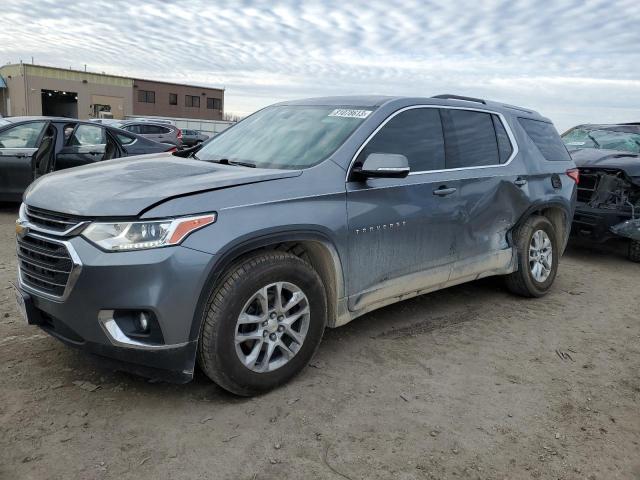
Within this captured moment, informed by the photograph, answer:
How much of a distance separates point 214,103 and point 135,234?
222ft

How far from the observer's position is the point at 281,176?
3250 mm

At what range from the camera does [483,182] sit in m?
4.50

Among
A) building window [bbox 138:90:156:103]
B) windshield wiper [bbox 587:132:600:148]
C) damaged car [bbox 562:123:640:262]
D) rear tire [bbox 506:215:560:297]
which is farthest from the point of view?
building window [bbox 138:90:156:103]

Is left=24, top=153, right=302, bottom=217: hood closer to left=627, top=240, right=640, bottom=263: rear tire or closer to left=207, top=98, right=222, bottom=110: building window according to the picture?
left=627, top=240, right=640, bottom=263: rear tire

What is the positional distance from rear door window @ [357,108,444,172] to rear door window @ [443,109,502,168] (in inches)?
4.6

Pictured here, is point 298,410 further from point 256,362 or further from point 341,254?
point 341,254

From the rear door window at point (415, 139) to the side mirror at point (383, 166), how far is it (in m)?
0.21

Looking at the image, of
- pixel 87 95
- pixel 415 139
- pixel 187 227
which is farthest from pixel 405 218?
pixel 87 95

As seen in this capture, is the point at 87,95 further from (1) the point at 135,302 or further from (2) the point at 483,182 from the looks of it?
(1) the point at 135,302

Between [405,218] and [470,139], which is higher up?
[470,139]

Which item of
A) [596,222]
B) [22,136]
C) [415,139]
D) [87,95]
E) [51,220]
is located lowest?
[596,222]

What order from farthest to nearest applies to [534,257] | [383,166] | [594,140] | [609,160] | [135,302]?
[594,140] < [609,160] < [534,257] < [383,166] < [135,302]

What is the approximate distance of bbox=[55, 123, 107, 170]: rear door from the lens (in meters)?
8.02

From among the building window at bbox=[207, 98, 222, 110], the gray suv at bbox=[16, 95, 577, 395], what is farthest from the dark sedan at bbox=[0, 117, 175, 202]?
the building window at bbox=[207, 98, 222, 110]
